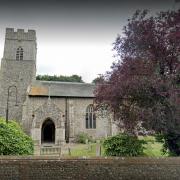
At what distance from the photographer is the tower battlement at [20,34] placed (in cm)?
4551

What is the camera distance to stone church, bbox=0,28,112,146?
115ft

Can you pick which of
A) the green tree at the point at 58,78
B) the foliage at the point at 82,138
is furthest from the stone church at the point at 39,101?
the green tree at the point at 58,78

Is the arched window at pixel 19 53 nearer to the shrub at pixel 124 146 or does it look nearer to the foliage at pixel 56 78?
the foliage at pixel 56 78

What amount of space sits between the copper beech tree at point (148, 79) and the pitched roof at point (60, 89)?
2449 cm

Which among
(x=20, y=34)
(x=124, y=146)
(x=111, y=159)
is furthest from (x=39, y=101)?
(x=111, y=159)

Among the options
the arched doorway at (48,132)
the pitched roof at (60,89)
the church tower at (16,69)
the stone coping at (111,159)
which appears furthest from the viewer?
Answer: the church tower at (16,69)

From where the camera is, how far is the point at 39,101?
38.5 meters

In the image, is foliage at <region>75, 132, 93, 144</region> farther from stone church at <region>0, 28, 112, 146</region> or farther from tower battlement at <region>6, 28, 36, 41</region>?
tower battlement at <region>6, 28, 36, 41</region>

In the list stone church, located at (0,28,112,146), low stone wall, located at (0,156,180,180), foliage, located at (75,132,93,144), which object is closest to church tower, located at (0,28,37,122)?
stone church, located at (0,28,112,146)

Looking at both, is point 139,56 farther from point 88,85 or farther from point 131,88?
point 88,85

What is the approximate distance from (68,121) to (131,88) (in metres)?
26.4

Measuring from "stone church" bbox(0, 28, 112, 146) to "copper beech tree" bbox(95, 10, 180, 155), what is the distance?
67.3 ft

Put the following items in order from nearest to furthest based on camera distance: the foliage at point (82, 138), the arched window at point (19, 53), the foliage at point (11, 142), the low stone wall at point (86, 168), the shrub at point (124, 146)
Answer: the low stone wall at point (86, 168) → the foliage at point (11, 142) → the shrub at point (124, 146) → the foliage at point (82, 138) → the arched window at point (19, 53)

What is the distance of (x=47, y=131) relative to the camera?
39.0 metres
